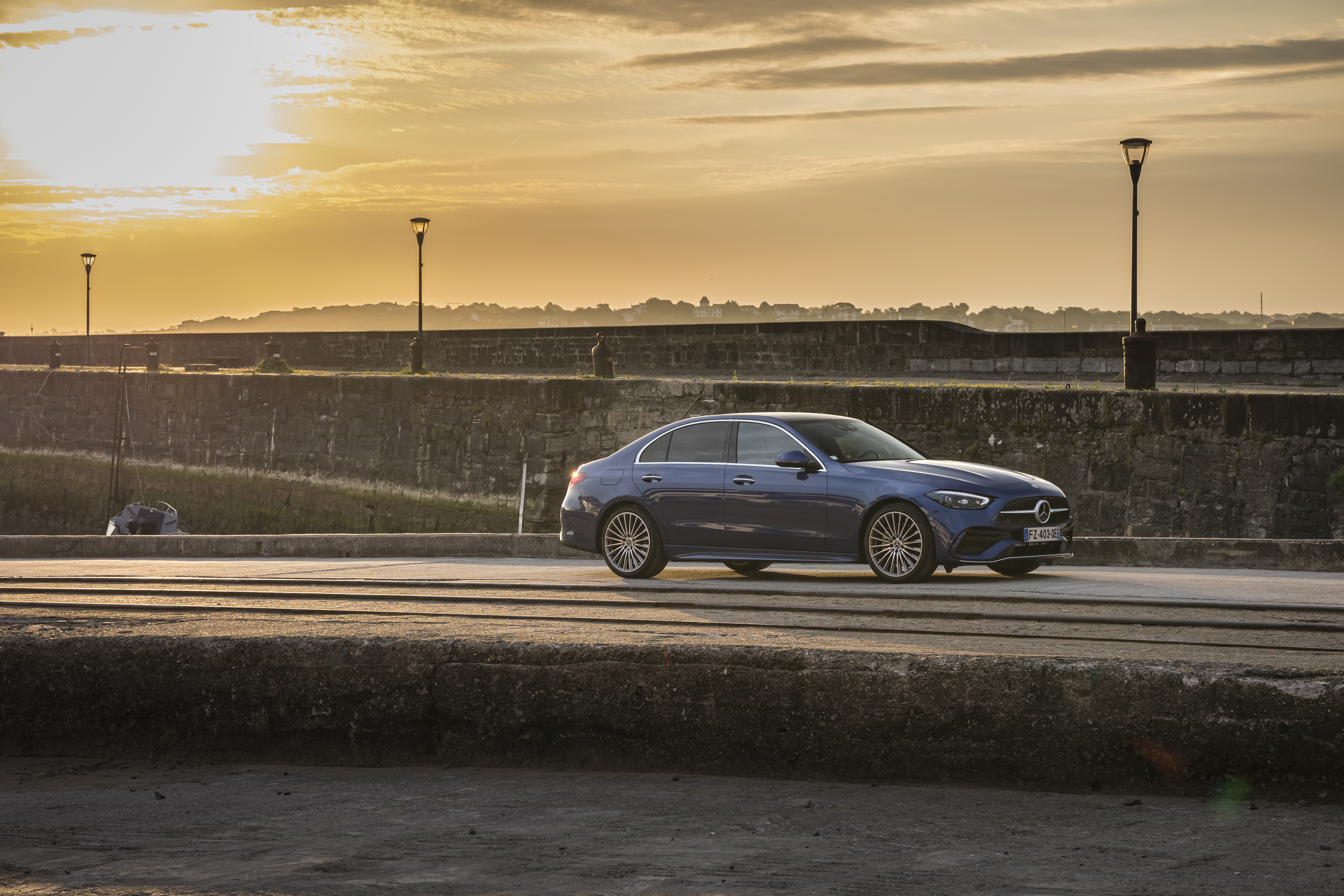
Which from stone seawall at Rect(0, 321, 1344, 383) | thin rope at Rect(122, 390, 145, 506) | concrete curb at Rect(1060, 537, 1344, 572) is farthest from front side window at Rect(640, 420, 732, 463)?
thin rope at Rect(122, 390, 145, 506)

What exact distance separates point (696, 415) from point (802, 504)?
40.8 ft

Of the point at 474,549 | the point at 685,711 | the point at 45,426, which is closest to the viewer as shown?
the point at 685,711

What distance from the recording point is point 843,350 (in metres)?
28.9

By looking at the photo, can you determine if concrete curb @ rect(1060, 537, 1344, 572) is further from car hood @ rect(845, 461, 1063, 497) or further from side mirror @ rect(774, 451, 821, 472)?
side mirror @ rect(774, 451, 821, 472)

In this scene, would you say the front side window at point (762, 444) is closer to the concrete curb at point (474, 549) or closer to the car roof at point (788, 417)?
the car roof at point (788, 417)

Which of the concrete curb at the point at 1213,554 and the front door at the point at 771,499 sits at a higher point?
the front door at the point at 771,499

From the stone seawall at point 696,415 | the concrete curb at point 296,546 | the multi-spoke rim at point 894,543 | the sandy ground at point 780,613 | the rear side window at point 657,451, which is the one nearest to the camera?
the sandy ground at point 780,613

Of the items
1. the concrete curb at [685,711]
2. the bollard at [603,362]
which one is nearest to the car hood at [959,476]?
the concrete curb at [685,711]

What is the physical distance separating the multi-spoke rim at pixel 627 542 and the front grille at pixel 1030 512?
293cm

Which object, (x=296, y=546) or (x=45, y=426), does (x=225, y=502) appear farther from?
(x=296, y=546)

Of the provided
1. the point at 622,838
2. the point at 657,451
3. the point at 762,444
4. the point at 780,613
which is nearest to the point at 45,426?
the point at 657,451

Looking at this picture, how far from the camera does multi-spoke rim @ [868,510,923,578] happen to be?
10.9m

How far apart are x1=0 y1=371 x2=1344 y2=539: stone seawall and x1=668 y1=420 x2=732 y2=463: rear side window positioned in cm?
670

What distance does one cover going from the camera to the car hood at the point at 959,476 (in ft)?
35.6
